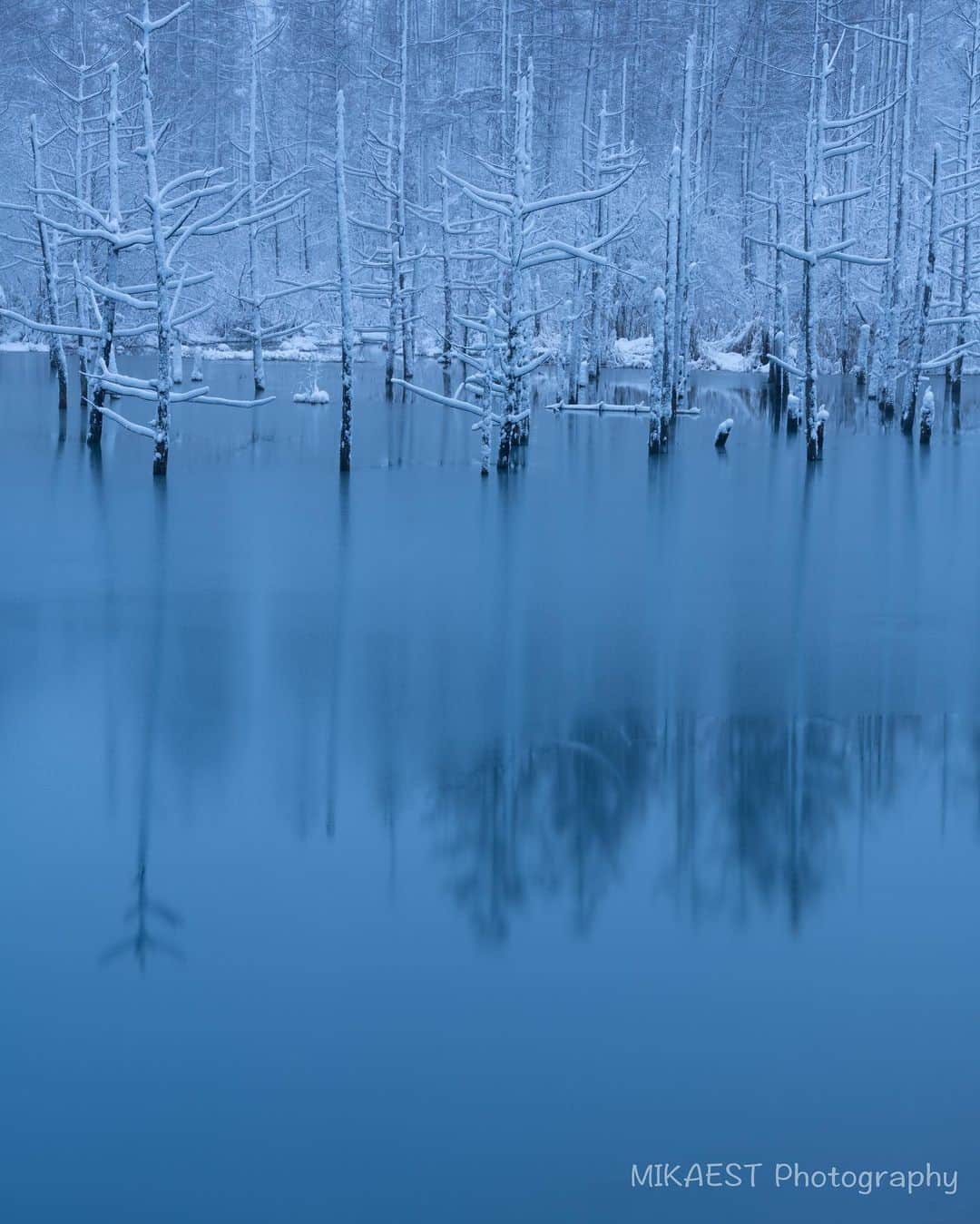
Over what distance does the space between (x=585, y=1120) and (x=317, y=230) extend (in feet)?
153

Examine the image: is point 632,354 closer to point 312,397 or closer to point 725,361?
point 725,361

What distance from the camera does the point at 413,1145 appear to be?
4543 millimetres

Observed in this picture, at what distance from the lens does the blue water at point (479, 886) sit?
4.54 meters

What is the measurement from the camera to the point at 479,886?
636cm

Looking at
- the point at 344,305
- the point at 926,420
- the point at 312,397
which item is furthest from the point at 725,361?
the point at 344,305

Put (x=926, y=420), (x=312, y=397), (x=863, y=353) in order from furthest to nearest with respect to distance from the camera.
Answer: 1. (x=863, y=353)
2. (x=312, y=397)
3. (x=926, y=420)

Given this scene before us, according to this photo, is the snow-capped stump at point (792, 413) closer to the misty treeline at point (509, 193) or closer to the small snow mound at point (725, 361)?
the misty treeline at point (509, 193)

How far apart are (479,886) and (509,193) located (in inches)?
964

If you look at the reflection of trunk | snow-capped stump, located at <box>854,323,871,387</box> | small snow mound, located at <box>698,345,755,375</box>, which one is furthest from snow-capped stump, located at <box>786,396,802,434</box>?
small snow mound, located at <box>698,345,755,375</box>

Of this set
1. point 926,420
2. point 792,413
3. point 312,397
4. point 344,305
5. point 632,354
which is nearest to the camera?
point 344,305

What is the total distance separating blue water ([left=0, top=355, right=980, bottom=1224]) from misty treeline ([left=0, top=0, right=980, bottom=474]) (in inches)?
309

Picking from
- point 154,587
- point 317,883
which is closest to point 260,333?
point 154,587

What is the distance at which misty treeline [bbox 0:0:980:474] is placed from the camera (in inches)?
865

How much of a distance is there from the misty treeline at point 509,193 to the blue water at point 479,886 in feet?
25.7
